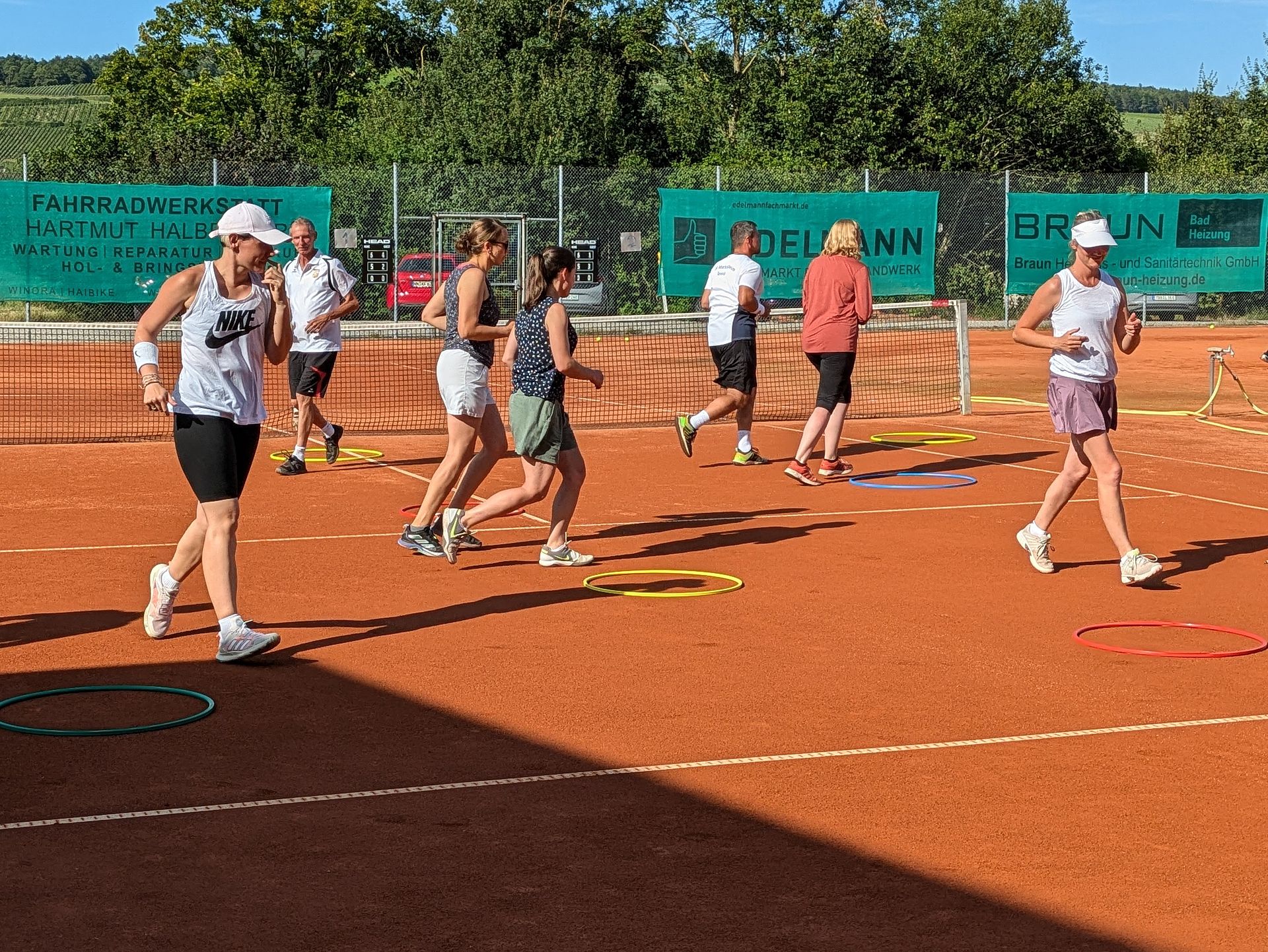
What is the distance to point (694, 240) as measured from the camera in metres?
31.0

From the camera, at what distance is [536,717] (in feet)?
21.7

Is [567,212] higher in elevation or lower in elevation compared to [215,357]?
higher

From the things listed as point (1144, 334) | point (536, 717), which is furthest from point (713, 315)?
point (1144, 334)

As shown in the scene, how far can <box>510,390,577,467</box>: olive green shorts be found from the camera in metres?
9.48

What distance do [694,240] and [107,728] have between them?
25392mm

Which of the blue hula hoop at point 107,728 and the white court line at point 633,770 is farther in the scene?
the blue hula hoop at point 107,728

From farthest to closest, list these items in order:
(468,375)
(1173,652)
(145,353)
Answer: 1. (468,375)
2. (1173,652)
3. (145,353)

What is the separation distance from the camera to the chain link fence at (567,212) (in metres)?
30.2

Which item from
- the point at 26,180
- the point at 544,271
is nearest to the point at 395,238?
the point at 26,180

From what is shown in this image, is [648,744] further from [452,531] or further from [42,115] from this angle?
[42,115]

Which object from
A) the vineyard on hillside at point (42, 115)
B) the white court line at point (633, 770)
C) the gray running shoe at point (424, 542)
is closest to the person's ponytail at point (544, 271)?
the gray running shoe at point (424, 542)

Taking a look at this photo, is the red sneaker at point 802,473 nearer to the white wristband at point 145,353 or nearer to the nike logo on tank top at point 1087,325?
the nike logo on tank top at point 1087,325

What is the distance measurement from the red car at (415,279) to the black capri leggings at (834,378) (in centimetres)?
1797

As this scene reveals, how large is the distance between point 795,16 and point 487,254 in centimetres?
4570
